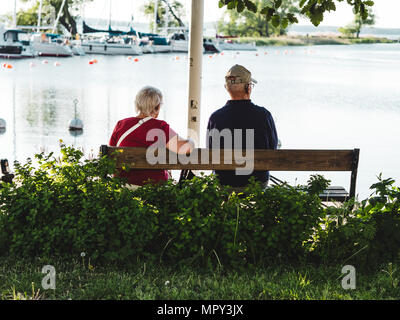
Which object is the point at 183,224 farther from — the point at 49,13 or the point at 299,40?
the point at 299,40

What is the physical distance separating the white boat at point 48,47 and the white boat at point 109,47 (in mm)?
6270

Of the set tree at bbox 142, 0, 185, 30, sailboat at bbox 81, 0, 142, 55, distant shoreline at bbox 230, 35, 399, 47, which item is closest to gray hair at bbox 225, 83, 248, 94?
sailboat at bbox 81, 0, 142, 55

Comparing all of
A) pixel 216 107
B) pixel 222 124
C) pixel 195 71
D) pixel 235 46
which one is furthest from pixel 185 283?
pixel 235 46

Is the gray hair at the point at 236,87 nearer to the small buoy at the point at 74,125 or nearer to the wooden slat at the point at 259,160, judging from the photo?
the wooden slat at the point at 259,160

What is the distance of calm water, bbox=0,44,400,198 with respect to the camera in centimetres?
1295

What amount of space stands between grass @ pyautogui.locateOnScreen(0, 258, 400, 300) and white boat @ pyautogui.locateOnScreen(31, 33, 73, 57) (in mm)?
54697

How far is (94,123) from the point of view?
55.5 feet

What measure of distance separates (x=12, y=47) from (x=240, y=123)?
5020 cm

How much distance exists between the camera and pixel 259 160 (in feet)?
14.3

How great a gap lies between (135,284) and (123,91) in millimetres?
24451

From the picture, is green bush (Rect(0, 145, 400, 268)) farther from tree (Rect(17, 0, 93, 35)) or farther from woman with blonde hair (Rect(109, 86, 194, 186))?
tree (Rect(17, 0, 93, 35))

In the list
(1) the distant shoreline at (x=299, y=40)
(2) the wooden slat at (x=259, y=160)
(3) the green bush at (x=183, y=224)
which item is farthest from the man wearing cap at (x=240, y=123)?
(1) the distant shoreline at (x=299, y=40)

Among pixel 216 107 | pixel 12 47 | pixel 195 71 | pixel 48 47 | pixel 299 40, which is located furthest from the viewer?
pixel 299 40
